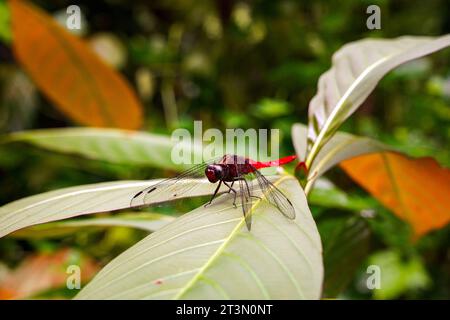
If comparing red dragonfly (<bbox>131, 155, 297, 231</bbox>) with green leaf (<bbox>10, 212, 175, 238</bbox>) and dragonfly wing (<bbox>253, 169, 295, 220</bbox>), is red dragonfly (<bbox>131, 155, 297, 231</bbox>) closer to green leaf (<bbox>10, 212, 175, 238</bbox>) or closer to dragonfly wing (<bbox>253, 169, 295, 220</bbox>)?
dragonfly wing (<bbox>253, 169, 295, 220</bbox>)

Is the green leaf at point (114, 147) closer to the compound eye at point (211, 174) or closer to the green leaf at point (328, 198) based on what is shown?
the green leaf at point (328, 198)

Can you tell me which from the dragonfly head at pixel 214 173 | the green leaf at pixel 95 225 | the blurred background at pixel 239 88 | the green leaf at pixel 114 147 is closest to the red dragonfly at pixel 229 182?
the dragonfly head at pixel 214 173

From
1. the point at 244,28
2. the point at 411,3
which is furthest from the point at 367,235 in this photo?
the point at 411,3

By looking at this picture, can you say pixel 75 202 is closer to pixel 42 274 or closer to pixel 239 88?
pixel 42 274

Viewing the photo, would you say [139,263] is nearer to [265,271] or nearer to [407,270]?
[265,271]

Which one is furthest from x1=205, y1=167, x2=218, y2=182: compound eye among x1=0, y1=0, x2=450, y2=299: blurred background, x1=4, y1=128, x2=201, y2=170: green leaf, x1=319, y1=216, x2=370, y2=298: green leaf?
x1=0, y1=0, x2=450, y2=299: blurred background

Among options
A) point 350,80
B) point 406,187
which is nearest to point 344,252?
point 406,187

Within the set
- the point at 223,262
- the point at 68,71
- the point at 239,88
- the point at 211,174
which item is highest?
the point at 239,88
